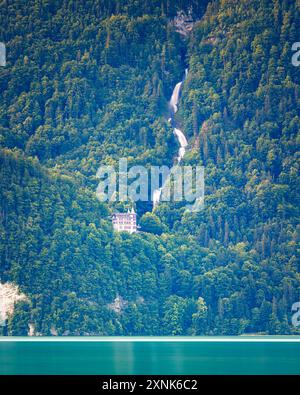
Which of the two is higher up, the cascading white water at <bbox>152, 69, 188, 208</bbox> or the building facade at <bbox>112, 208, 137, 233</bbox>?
the cascading white water at <bbox>152, 69, 188, 208</bbox>

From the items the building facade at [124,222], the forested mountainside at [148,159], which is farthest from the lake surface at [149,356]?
the building facade at [124,222]

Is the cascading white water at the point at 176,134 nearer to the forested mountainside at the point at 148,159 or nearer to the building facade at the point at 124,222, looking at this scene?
the forested mountainside at the point at 148,159

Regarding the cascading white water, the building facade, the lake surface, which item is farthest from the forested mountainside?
the lake surface

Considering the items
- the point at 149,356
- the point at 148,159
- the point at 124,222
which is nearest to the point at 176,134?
the point at 148,159

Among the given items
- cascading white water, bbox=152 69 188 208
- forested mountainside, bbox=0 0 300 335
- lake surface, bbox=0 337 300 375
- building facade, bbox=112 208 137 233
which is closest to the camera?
lake surface, bbox=0 337 300 375

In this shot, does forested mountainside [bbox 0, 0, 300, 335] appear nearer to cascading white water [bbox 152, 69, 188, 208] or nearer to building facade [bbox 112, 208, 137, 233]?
cascading white water [bbox 152, 69, 188, 208]

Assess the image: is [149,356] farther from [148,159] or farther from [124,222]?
[148,159]
